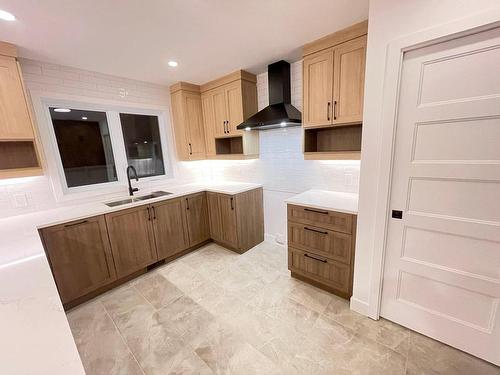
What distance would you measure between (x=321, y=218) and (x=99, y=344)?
7.21ft

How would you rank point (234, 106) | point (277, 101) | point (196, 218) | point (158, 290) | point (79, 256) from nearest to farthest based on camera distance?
point (79, 256), point (158, 290), point (277, 101), point (234, 106), point (196, 218)

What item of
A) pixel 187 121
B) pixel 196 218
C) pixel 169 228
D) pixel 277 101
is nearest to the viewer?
pixel 277 101

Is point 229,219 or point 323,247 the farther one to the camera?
point 229,219

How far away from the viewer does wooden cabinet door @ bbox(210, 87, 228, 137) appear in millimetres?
3096

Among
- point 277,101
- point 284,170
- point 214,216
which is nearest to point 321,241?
point 284,170

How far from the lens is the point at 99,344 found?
1.75m

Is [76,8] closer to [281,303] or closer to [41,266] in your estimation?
[41,266]

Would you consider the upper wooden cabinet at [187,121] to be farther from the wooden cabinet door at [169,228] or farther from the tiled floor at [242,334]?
the tiled floor at [242,334]

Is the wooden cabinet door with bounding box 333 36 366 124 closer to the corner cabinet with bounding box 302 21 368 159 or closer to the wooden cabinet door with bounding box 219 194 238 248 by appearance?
the corner cabinet with bounding box 302 21 368 159

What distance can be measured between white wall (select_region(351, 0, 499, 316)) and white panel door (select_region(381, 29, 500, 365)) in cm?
13

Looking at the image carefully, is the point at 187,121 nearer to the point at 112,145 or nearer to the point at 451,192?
the point at 112,145

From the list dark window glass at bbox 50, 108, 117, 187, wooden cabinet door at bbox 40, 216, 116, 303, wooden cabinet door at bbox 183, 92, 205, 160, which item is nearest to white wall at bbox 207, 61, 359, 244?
wooden cabinet door at bbox 183, 92, 205, 160

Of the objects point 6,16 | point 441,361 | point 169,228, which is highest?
point 6,16

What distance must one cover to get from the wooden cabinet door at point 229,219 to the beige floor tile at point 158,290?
94cm
